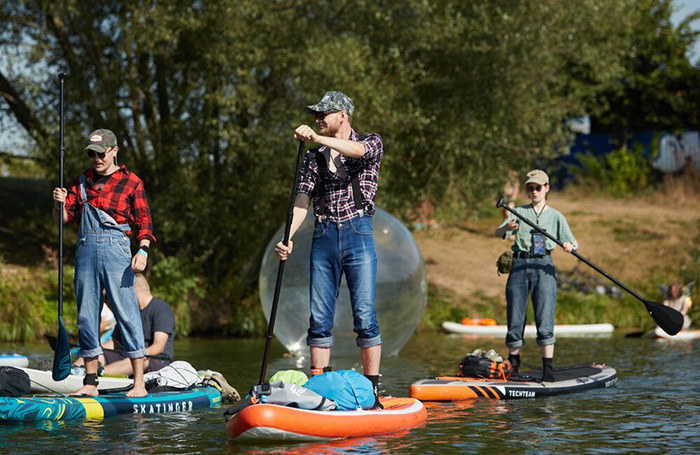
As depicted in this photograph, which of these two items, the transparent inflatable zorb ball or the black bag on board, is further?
the transparent inflatable zorb ball

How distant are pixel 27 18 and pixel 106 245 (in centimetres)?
1160

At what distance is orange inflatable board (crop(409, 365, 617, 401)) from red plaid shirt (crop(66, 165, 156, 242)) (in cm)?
288

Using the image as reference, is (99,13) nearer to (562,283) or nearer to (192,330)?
(192,330)

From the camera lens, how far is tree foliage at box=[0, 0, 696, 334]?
16.1 meters

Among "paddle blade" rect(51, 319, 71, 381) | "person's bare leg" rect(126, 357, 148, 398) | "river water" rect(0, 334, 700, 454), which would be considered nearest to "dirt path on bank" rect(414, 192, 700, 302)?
"river water" rect(0, 334, 700, 454)

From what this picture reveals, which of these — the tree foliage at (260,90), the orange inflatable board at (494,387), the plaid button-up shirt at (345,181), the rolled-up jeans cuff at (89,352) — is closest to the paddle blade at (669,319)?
the orange inflatable board at (494,387)

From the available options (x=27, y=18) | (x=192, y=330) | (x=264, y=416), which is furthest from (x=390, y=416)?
(x=27, y=18)

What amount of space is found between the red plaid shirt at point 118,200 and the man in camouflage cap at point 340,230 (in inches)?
61.9

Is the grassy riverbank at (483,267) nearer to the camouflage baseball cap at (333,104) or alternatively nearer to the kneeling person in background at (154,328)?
the kneeling person in background at (154,328)

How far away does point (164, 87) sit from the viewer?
17.7 metres

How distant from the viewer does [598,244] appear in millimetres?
24219

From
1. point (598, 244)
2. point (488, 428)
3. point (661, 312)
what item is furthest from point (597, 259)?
point (488, 428)

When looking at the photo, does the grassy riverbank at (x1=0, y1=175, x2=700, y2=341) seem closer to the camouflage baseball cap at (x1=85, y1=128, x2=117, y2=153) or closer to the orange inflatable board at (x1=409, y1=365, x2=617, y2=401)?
the orange inflatable board at (x1=409, y1=365, x2=617, y2=401)

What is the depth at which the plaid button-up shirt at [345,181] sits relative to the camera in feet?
23.5
